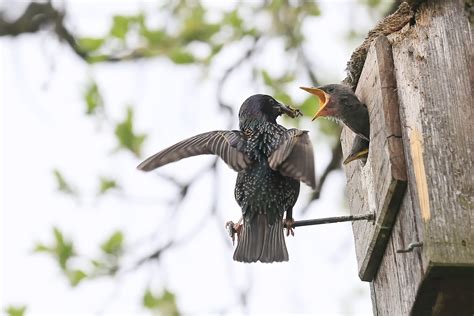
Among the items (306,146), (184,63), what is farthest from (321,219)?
(184,63)

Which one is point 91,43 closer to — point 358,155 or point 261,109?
point 261,109

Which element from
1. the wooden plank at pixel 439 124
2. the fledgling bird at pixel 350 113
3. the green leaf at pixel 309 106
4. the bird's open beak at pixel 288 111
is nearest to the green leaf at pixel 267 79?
the green leaf at pixel 309 106

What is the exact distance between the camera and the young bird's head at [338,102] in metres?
3.67

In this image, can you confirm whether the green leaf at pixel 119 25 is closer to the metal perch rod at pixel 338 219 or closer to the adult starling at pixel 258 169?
the adult starling at pixel 258 169

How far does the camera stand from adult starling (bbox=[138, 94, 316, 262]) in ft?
12.4

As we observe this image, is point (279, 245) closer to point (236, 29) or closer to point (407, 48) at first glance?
point (407, 48)

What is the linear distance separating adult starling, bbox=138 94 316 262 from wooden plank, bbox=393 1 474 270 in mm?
516

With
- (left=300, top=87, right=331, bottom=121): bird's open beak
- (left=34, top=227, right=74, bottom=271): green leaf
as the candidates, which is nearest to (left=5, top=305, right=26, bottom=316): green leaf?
(left=34, top=227, right=74, bottom=271): green leaf

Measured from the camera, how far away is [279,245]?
3803 mm

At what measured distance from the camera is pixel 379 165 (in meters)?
3.26

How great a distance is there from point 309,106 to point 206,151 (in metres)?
1.46

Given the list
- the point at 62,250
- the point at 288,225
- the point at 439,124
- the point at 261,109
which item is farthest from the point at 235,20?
the point at 439,124

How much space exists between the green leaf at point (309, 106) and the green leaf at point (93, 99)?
1079 mm

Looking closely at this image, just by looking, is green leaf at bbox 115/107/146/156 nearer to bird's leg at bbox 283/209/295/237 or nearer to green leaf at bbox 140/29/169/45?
green leaf at bbox 140/29/169/45
